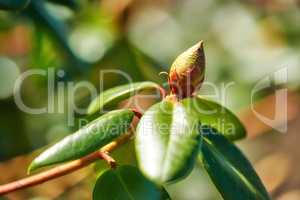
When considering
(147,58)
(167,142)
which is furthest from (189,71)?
(147,58)

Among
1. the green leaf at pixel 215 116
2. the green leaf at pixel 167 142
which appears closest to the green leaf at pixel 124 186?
the green leaf at pixel 167 142

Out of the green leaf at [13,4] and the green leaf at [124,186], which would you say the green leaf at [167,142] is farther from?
the green leaf at [13,4]

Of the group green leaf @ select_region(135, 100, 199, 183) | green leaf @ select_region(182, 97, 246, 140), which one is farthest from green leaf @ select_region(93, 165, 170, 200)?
green leaf @ select_region(182, 97, 246, 140)

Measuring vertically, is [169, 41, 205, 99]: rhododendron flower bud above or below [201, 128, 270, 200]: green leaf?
above

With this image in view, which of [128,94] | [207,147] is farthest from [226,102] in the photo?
[207,147]

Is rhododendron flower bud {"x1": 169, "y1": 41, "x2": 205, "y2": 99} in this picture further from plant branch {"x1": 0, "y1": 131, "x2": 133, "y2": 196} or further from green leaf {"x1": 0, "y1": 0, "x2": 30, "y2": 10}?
green leaf {"x1": 0, "y1": 0, "x2": 30, "y2": 10}

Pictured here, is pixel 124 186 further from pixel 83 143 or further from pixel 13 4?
pixel 13 4
